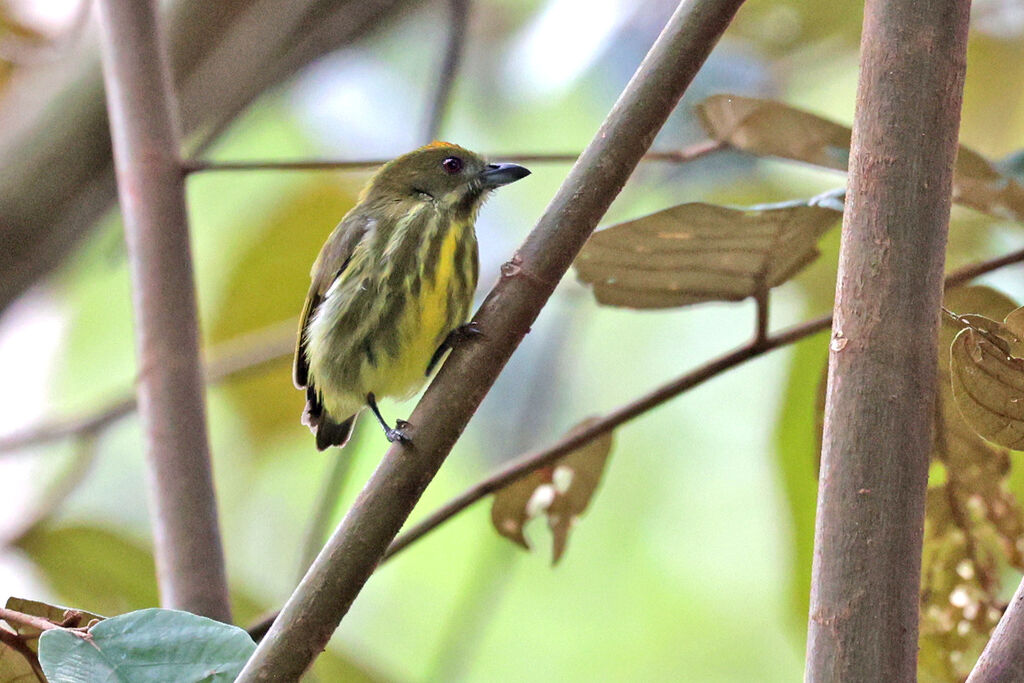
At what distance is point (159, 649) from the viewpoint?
0.97 meters

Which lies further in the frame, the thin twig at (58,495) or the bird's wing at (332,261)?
the thin twig at (58,495)

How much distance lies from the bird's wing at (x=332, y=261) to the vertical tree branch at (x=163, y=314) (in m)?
0.29

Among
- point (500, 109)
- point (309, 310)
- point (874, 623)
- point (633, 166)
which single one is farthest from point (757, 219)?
point (500, 109)

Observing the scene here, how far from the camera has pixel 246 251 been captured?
2830 millimetres

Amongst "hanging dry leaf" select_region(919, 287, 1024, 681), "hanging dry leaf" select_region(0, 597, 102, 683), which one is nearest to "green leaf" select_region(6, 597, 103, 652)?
"hanging dry leaf" select_region(0, 597, 102, 683)

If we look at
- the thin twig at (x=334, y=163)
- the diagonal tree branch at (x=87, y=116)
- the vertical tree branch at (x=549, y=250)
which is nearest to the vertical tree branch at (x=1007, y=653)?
→ the vertical tree branch at (x=549, y=250)

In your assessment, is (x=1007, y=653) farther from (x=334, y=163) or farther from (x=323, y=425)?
(x=323, y=425)

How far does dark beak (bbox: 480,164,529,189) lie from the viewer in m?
1.95

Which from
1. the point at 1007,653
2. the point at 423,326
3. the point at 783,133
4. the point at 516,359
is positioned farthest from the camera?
the point at 516,359

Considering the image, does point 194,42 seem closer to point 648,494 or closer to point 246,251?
point 246,251

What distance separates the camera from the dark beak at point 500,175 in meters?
1.95

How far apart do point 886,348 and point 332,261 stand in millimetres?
1127

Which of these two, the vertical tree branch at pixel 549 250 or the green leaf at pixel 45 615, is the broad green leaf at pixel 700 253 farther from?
the green leaf at pixel 45 615

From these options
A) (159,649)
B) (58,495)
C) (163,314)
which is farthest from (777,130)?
(58,495)
